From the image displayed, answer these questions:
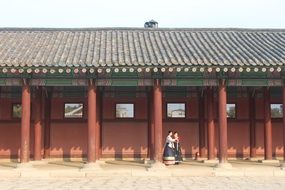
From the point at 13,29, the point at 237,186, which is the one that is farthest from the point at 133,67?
the point at 13,29

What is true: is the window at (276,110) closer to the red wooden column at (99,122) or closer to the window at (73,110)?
the red wooden column at (99,122)

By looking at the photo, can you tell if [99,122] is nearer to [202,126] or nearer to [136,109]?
[136,109]

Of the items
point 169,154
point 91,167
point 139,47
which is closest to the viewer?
point 91,167

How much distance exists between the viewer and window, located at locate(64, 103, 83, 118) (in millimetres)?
20312

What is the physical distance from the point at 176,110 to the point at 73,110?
4.71 metres

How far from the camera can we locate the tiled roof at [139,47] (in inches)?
639

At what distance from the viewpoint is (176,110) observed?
2058 centimetres

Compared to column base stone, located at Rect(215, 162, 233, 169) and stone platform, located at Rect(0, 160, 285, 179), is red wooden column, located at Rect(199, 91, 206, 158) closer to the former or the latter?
stone platform, located at Rect(0, 160, 285, 179)

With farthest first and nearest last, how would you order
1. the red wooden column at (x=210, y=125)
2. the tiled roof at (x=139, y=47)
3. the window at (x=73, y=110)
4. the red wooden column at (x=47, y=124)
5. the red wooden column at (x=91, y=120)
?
the window at (x=73, y=110), the red wooden column at (x=47, y=124), the red wooden column at (x=210, y=125), the red wooden column at (x=91, y=120), the tiled roof at (x=139, y=47)

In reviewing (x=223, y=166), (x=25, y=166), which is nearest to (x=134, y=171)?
(x=223, y=166)

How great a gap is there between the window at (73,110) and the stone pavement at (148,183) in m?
5.52

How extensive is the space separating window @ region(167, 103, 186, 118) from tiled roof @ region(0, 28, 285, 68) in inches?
108

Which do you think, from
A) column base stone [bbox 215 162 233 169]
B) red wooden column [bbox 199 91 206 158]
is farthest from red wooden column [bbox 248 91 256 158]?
column base stone [bbox 215 162 233 169]

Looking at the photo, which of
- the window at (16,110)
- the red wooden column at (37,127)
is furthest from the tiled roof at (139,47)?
the window at (16,110)
